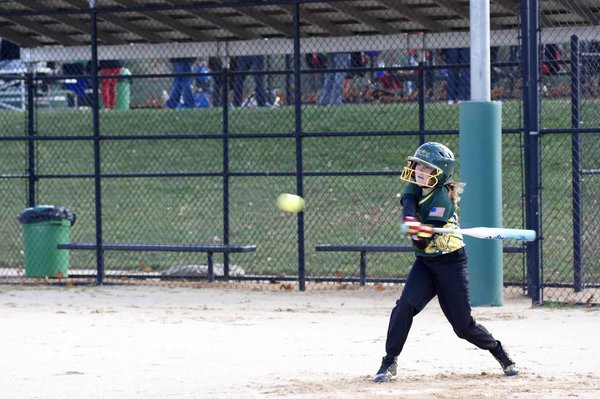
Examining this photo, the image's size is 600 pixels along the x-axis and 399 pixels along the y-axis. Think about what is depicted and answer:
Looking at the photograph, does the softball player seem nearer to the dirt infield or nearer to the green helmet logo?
the green helmet logo

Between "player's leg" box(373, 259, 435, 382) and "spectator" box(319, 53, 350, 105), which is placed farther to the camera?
"spectator" box(319, 53, 350, 105)

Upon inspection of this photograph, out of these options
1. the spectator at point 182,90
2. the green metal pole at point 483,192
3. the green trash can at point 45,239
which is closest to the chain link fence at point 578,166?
the green metal pole at point 483,192

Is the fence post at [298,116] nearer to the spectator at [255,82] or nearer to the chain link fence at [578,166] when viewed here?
the chain link fence at [578,166]

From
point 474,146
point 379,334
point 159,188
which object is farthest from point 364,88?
point 379,334

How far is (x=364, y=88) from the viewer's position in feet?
61.5

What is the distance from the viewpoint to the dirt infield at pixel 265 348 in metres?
7.46

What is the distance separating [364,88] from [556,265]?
5150 mm

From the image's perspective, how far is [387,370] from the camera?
763 centimetres

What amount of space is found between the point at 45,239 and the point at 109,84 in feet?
23.7

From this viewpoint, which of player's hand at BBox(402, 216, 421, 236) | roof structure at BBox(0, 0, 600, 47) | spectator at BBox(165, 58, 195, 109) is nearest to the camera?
player's hand at BBox(402, 216, 421, 236)

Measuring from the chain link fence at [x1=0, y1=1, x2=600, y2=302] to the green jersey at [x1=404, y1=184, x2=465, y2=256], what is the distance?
4.17 metres

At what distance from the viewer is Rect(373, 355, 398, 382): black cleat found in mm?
7605

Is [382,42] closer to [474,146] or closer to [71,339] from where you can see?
[474,146]

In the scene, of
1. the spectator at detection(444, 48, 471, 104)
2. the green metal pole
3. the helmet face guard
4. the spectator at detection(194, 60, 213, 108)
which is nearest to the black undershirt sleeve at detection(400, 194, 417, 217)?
the helmet face guard
